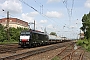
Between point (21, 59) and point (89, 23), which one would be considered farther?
point (89, 23)

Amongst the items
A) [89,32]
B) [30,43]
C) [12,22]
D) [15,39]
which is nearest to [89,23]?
[89,32]

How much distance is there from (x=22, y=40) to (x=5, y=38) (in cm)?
3062

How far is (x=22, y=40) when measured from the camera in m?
31.9

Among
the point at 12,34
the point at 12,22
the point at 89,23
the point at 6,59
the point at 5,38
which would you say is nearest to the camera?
the point at 6,59

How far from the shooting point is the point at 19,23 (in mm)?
113188

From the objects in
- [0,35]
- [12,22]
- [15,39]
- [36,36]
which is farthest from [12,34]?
[12,22]

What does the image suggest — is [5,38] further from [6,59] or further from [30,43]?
[6,59]

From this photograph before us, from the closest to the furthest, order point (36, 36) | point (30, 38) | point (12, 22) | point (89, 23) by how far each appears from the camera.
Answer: point (30, 38) → point (36, 36) → point (89, 23) → point (12, 22)

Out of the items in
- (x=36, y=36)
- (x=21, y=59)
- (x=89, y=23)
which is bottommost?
(x=21, y=59)

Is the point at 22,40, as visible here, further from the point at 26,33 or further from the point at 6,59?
the point at 6,59

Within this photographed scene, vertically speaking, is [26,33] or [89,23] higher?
[89,23]

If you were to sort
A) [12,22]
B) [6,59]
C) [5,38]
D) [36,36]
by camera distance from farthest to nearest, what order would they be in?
1. [12,22]
2. [5,38]
3. [36,36]
4. [6,59]

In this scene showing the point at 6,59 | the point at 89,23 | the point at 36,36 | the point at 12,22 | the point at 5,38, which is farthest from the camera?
the point at 12,22

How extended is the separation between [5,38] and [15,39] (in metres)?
5.80
